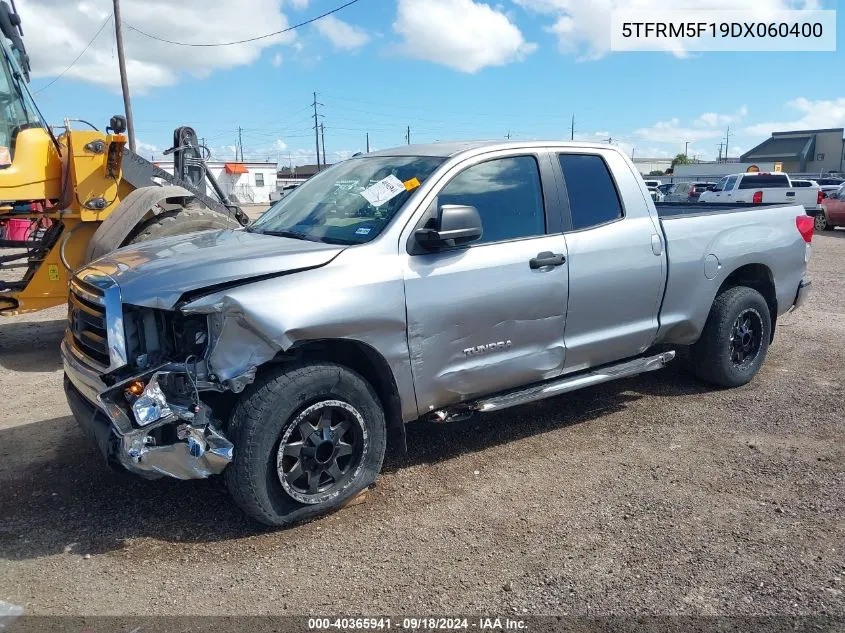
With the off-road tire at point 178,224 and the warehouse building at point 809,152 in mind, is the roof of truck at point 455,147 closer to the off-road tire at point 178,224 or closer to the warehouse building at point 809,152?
the off-road tire at point 178,224

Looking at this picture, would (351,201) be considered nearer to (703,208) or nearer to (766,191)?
(703,208)

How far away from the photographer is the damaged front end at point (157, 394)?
11.0ft

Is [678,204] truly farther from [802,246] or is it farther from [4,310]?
[4,310]

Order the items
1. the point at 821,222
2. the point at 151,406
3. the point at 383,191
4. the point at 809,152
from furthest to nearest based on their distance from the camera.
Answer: the point at 809,152 < the point at 821,222 < the point at 383,191 < the point at 151,406

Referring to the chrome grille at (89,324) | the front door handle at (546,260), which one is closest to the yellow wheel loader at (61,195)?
the chrome grille at (89,324)

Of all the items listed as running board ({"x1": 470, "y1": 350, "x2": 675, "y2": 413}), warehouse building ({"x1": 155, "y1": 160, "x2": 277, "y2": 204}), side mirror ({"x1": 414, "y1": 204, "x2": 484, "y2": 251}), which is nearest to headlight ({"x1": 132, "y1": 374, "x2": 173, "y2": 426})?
side mirror ({"x1": 414, "y1": 204, "x2": 484, "y2": 251})

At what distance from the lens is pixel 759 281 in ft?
20.0

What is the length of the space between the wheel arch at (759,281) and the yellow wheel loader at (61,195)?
4.84 meters

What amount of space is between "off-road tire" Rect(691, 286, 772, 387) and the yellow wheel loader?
15.3ft

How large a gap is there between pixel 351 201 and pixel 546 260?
1.29 m

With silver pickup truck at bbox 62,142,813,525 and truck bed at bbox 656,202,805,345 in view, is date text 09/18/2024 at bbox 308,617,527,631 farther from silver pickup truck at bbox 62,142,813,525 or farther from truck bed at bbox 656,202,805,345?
truck bed at bbox 656,202,805,345

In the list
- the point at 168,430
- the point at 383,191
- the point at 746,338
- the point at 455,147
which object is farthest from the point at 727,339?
the point at 168,430

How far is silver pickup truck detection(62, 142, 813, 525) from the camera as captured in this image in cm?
341

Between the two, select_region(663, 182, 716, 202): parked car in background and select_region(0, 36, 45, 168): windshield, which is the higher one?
select_region(0, 36, 45, 168): windshield
